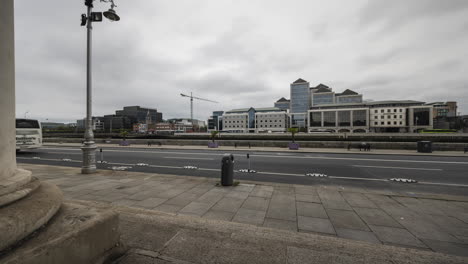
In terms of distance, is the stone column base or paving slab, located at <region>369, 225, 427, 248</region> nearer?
the stone column base

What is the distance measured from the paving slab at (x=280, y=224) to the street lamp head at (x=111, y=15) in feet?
33.4

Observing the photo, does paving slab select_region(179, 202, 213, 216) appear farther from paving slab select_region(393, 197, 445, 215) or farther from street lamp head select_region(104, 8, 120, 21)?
street lamp head select_region(104, 8, 120, 21)

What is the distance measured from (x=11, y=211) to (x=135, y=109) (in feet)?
609

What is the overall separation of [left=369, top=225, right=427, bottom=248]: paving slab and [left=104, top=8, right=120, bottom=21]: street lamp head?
11.8m

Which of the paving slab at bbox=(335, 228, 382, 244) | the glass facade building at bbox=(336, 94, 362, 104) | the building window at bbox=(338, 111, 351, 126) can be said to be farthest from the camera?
the glass facade building at bbox=(336, 94, 362, 104)

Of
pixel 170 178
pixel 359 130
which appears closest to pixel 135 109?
pixel 359 130

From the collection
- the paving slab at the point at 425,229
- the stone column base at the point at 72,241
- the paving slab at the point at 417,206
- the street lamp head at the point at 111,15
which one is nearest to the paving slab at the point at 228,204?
the stone column base at the point at 72,241

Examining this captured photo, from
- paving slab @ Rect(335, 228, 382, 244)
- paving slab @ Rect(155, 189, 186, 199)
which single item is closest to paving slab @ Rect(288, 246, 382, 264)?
paving slab @ Rect(335, 228, 382, 244)

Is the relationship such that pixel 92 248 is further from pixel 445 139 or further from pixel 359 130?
pixel 359 130

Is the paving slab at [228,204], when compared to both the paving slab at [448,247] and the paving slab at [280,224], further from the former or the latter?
the paving slab at [448,247]

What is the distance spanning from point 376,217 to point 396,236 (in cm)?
88

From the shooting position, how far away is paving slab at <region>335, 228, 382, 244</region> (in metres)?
3.52

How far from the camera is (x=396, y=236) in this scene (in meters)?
3.62

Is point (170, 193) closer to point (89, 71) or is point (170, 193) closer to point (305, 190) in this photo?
point (305, 190)
